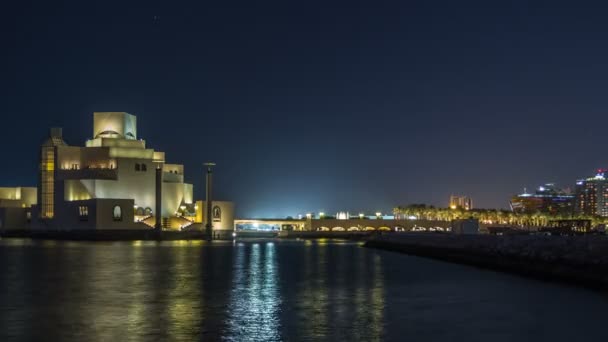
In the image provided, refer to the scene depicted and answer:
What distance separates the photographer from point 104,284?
26.4m

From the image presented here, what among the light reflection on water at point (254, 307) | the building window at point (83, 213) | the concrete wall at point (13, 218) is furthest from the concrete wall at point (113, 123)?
the light reflection on water at point (254, 307)

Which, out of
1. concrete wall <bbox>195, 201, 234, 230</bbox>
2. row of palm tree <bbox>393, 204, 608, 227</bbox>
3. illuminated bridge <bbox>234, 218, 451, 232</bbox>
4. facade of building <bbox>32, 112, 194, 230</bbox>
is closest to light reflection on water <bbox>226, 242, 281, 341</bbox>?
facade of building <bbox>32, 112, 194, 230</bbox>

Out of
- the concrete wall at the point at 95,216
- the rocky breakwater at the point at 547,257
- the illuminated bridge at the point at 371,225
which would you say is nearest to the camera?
the rocky breakwater at the point at 547,257

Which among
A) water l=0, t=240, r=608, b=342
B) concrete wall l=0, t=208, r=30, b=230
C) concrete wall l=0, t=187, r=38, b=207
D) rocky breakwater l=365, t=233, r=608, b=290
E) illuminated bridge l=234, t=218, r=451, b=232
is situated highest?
concrete wall l=0, t=187, r=38, b=207

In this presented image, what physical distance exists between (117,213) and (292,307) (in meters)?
81.8

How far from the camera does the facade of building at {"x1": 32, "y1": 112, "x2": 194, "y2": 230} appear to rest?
98.5m

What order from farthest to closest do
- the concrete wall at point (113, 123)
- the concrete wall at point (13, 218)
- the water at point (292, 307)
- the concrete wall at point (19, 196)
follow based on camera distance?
the concrete wall at point (19, 196) < the concrete wall at point (13, 218) < the concrete wall at point (113, 123) < the water at point (292, 307)

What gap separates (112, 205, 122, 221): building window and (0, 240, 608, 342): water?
66824mm

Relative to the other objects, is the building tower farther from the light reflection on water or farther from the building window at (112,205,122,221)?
the light reflection on water

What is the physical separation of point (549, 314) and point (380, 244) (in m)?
57.2

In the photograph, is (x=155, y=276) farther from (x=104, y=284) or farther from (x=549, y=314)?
(x=549, y=314)

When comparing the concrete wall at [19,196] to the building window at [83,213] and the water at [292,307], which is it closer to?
the building window at [83,213]

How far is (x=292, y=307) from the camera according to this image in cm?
2006

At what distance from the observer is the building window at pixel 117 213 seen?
322 feet
